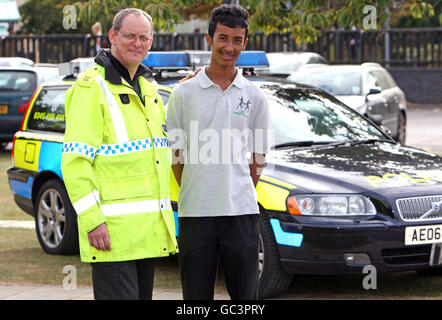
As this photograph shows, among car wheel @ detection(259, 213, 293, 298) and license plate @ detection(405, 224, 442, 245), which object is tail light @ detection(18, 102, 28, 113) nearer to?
car wheel @ detection(259, 213, 293, 298)

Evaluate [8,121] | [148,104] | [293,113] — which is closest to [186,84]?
[148,104]

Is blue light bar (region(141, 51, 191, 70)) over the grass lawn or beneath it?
over

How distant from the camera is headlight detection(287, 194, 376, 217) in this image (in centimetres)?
622

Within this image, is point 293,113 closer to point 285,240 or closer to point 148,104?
point 285,240

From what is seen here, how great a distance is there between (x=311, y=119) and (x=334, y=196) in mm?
1399

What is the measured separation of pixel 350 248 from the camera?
615cm

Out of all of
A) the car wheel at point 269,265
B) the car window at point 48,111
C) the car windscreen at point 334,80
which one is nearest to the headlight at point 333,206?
the car wheel at point 269,265

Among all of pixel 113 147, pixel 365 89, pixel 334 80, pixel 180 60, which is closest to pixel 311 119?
pixel 180 60

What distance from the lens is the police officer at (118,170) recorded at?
13.3 feet

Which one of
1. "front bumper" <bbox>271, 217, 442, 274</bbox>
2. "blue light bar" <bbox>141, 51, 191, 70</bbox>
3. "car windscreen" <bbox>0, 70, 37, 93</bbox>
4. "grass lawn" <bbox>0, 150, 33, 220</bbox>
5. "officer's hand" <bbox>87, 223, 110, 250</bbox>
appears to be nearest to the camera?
"officer's hand" <bbox>87, 223, 110, 250</bbox>

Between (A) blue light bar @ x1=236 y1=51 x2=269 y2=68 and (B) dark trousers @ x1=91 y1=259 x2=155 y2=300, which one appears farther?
(A) blue light bar @ x1=236 y1=51 x2=269 y2=68

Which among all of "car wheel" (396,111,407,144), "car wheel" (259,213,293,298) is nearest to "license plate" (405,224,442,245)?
"car wheel" (259,213,293,298)
